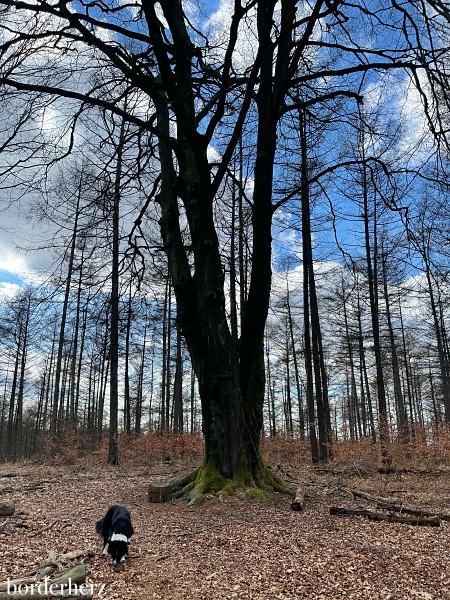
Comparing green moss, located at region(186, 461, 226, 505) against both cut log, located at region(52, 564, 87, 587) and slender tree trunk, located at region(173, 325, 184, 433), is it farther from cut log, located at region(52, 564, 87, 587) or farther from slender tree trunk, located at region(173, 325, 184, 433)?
slender tree trunk, located at region(173, 325, 184, 433)

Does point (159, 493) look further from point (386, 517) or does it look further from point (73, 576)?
point (73, 576)

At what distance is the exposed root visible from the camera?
23.0 feet

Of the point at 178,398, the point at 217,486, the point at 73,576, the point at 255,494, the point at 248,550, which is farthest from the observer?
the point at 178,398

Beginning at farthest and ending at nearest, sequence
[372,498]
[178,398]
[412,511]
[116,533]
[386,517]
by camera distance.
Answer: [178,398]
[372,498]
[412,511]
[386,517]
[116,533]

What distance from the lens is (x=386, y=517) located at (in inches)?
239

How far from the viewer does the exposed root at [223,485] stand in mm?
7023

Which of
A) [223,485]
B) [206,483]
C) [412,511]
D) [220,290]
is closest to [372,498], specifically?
[412,511]

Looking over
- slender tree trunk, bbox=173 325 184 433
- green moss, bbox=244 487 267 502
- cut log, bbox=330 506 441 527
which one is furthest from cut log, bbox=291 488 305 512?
slender tree trunk, bbox=173 325 184 433

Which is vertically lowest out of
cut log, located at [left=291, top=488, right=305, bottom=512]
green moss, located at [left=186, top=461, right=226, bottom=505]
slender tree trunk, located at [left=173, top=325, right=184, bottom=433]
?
cut log, located at [left=291, top=488, right=305, bottom=512]

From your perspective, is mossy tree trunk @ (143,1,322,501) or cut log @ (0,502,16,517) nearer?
cut log @ (0,502,16,517)

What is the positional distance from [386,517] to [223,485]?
2.47 m

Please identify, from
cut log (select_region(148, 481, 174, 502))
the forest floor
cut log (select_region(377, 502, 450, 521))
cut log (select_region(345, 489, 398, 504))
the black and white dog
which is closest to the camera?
the forest floor

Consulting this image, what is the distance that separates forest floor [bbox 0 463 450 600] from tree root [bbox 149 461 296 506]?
202 mm

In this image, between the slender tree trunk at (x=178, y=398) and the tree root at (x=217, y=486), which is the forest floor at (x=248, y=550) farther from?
the slender tree trunk at (x=178, y=398)
